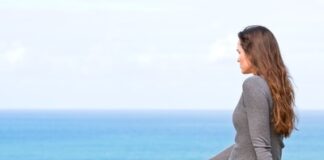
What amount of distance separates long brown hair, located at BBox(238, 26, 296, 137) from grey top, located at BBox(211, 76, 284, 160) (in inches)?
1.2

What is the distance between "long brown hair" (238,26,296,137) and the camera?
389 cm

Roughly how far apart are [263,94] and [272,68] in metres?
0.12

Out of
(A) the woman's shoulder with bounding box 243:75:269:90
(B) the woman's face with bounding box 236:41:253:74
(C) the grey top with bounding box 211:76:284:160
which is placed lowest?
(C) the grey top with bounding box 211:76:284:160

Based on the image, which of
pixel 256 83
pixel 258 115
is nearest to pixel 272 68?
pixel 256 83

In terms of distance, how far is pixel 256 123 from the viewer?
388 cm

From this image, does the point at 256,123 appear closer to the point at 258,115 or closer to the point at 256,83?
the point at 258,115

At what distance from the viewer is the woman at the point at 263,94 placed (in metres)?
3.88

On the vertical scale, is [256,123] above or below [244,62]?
below

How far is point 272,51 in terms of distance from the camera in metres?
3.91

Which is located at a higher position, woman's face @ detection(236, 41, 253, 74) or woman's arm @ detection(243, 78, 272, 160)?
woman's face @ detection(236, 41, 253, 74)

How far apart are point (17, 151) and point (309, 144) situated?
2213 cm

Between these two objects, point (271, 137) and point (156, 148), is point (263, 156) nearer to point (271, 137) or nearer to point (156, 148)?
point (271, 137)

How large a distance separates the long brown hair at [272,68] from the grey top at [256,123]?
0.03m

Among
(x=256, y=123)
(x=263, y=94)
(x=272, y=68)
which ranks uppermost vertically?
(x=272, y=68)
